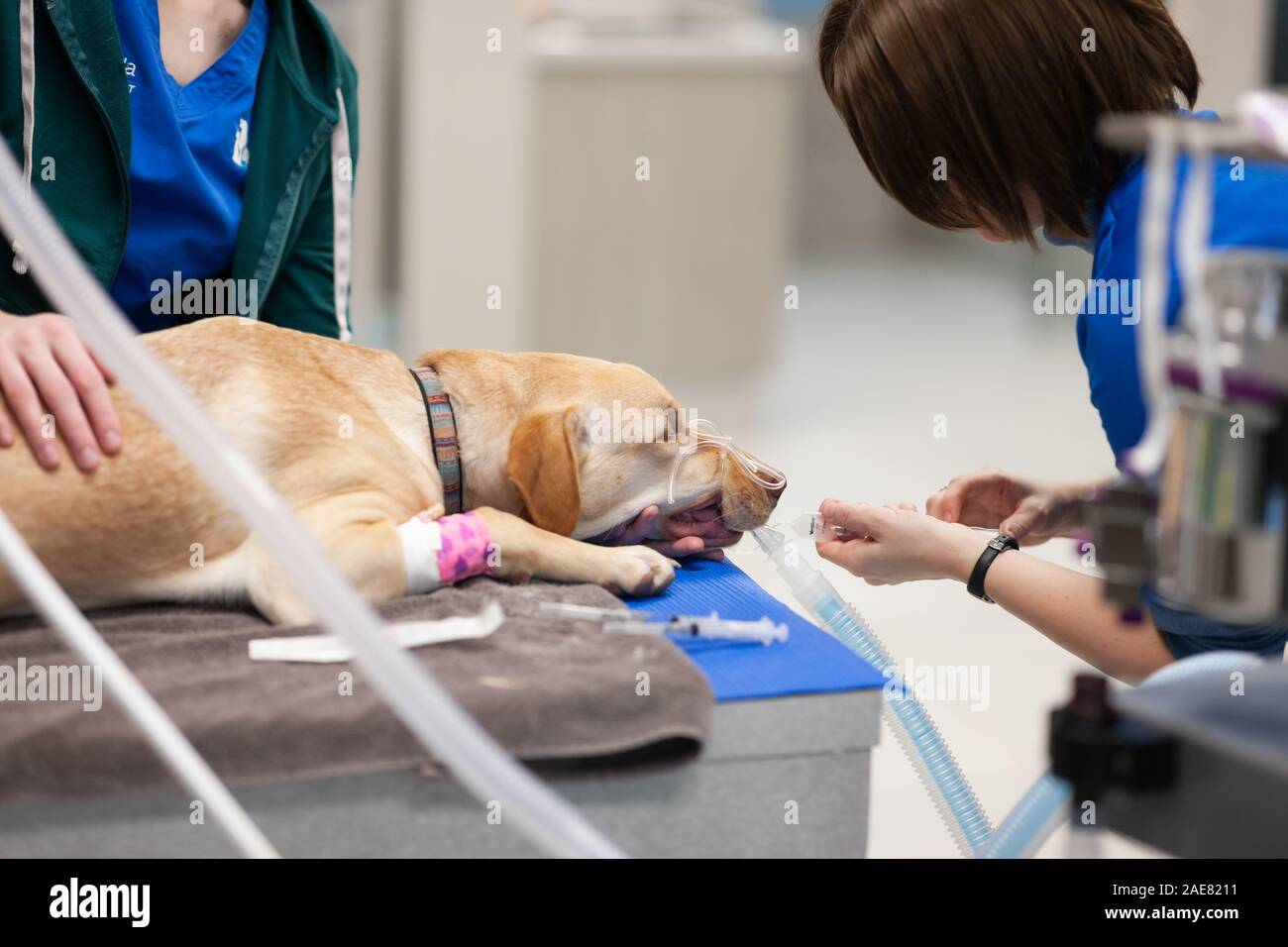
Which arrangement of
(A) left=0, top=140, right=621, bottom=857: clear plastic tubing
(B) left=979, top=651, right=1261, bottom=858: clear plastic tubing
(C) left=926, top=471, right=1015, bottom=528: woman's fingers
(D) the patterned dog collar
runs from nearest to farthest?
(A) left=0, top=140, right=621, bottom=857: clear plastic tubing
(B) left=979, top=651, right=1261, bottom=858: clear plastic tubing
(D) the patterned dog collar
(C) left=926, top=471, right=1015, bottom=528: woman's fingers

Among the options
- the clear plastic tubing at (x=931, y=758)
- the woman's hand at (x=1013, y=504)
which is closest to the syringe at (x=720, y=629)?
the clear plastic tubing at (x=931, y=758)

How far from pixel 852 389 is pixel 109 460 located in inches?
165

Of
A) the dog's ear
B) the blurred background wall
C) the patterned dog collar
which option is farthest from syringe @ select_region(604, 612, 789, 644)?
the blurred background wall

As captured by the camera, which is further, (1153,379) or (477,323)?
(477,323)

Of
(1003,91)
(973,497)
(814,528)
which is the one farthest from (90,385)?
(973,497)

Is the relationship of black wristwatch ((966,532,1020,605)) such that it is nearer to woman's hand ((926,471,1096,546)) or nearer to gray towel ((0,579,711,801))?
woman's hand ((926,471,1096,546))

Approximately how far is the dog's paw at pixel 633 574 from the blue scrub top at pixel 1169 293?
1.62 ft

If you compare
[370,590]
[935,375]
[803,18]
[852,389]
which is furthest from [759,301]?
[370,590]

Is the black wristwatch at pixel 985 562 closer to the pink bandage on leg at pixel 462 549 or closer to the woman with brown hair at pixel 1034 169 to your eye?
the woman with brown hair at pixel 1034 169

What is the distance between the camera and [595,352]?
15.9 ft

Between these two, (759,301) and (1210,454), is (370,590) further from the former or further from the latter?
(759,301)

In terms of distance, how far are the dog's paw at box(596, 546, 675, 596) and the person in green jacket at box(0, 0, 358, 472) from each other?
2.36 ft

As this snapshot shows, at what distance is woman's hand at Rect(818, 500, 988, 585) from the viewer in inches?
59.2

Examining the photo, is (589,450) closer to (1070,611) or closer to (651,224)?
(1070,611)
